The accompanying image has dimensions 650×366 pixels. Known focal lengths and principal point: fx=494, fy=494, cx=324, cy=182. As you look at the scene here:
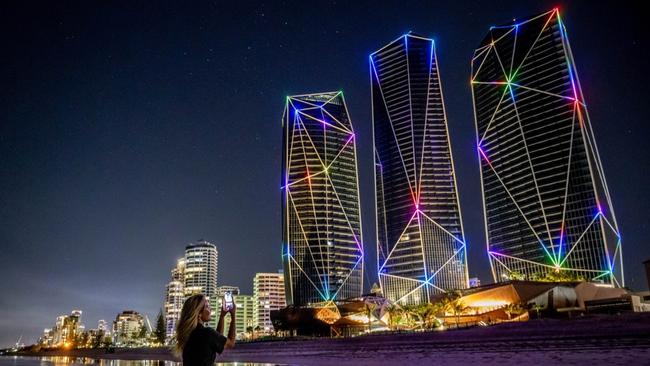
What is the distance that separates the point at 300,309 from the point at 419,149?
69.7m

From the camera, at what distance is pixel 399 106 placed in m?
176

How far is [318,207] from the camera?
169625 millimetres

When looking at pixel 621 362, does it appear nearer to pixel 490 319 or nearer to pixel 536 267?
pixel 490 319

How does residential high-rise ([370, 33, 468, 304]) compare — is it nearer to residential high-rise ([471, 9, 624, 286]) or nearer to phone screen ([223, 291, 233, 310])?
residential high-rise ([471, 9, 624, 286])

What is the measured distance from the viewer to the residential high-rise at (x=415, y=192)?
6368 inches

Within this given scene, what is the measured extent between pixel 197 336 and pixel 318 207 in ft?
541

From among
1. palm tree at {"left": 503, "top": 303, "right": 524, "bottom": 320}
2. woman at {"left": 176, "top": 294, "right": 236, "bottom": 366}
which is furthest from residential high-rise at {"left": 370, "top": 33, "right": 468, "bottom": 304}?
woman at {"left": 176, "top": 294, "right": 236, "bottom": 366}

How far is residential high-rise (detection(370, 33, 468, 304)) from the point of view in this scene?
16175 centimetres

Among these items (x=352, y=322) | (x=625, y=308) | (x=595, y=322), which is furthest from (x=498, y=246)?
(x=595, y=322)

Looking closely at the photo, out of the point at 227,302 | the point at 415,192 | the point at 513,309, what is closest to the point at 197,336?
the point at 227,302

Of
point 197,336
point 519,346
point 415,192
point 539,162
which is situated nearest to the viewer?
point 197,336

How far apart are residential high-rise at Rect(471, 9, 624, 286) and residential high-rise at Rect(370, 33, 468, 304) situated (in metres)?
17.4

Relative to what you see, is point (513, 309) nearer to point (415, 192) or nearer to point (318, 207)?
point (415, 192)

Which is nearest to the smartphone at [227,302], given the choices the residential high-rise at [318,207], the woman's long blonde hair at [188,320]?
the woman's long blonde hair at [188,320]
